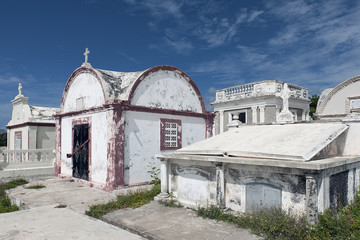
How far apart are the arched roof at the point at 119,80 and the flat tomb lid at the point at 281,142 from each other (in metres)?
3.84

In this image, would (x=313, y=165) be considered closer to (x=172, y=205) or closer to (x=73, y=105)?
(x=172, y=205)

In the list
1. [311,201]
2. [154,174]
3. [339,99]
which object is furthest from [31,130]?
[339,99]

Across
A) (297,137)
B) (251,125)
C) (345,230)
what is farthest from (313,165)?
(251,125)

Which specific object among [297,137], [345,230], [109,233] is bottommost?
[109,233]

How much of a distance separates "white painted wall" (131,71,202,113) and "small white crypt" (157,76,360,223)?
369 centimetres

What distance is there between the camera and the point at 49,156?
643 inches

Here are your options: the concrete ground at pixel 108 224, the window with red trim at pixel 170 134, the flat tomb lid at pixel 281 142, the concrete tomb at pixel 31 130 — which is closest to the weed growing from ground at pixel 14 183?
the concrete ground at pixel 108 224

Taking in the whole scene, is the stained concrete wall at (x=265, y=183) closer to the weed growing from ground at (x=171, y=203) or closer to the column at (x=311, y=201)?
the column at (x=311, y=201)

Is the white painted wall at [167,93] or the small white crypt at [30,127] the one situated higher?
the white painted wall at [167,93]

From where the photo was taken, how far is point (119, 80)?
11.5 meters

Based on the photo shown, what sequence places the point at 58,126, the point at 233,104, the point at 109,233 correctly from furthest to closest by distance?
the point at 233,104 → the point at 58,126 → the point at 109,233

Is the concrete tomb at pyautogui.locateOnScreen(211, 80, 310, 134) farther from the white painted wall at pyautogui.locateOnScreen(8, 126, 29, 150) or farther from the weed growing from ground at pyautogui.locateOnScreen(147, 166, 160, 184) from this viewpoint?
the white painted wall at pyautogui.locateOnScreen(8, 126, 29, 150)

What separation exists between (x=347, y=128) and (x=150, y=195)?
19.4ft

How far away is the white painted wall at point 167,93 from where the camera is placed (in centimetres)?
1097
